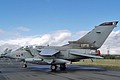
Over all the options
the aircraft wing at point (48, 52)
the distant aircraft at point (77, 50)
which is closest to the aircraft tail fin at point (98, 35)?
the distant aircraft at point (77, 50)

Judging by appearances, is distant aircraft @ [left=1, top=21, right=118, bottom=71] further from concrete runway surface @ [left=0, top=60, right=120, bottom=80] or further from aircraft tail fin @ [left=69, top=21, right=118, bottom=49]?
concrete runway surface @ [left=0, top=60, right=120, bottom=80]

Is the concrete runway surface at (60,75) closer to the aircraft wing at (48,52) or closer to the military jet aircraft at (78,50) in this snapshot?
the military jet aircraft at (78,50)

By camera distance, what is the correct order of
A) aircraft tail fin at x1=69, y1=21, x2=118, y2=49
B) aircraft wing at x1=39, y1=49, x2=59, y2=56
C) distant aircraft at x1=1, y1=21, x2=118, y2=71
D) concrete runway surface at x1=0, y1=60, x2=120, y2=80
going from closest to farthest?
1. concrete runway surface at x1=0, y1=60, x2=120, y2=80
2. aircraft wing at x1=39, y1=49, x2=59, y2=56
3. distant aircraft at x1=1, y1=21, x2=118, y2=71
4. aircraft tail fin at x1=69, y1=21, x2=118, y2=49

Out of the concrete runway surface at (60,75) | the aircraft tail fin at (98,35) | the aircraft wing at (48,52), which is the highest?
the aircraft tail fin at (98,35)

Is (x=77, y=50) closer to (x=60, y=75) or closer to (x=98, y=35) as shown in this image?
(x=98, y=35)

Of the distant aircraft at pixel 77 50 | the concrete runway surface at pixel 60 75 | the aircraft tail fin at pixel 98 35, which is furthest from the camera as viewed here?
the aircraft tail fin at pixel 98 35

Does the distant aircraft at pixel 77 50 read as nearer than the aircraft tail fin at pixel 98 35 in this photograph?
Yes

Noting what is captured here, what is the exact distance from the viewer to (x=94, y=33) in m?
26.3

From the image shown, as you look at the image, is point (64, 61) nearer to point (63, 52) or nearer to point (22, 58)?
point (63, 52)

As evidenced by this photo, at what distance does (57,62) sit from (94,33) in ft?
17.2

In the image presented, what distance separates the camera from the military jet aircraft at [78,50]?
84.3ft

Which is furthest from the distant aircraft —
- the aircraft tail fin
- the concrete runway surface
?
the concrete runway surface

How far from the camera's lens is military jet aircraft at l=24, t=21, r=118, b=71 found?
25.7 m

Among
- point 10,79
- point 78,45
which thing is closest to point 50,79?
point 10,79
